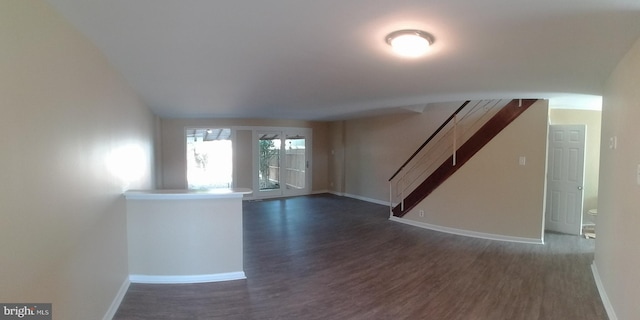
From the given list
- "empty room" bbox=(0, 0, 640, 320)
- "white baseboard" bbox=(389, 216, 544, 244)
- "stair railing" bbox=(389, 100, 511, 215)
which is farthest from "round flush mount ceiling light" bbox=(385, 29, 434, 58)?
"white baseboard" bbox=(389, 216, 544, 244)

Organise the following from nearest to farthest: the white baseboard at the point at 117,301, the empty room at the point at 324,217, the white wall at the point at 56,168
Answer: the white wall at the point at 56,168
the empty room at the point at 324,217
the white baseboard at the point at 117,301

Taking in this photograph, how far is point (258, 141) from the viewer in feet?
26.4

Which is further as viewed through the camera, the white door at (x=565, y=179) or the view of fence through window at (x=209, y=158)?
the view of fence through window at (x=209, y=158)

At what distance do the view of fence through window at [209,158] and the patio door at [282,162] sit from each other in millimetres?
781

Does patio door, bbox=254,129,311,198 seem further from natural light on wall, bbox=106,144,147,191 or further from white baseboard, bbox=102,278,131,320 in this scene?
white baseboard, bbox=102,278,131,320

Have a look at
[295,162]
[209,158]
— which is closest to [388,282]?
[295,162]

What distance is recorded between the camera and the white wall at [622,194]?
2.04 meters

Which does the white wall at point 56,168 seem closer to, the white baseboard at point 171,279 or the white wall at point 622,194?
the white baseboard at point 171,279

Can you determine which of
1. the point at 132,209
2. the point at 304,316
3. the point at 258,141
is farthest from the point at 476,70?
the point at 258,141

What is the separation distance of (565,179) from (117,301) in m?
6.68

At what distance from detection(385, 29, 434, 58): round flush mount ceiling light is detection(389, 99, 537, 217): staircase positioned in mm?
3244

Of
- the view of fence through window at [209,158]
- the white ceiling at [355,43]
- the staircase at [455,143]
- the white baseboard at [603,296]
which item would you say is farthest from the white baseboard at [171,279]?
the view of fence through window at [209,158]

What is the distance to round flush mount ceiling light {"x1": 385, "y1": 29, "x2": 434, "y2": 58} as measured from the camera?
1.99 m

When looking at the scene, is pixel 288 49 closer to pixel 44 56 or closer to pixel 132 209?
pixel 44 56
